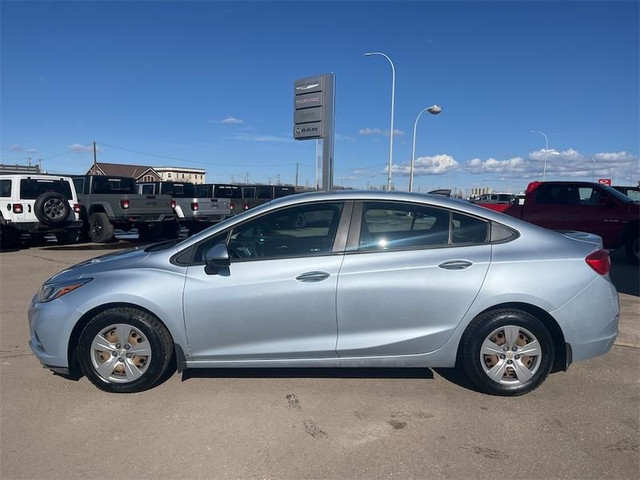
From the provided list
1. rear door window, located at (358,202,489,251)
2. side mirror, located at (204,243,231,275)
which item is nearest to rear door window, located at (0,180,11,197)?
side mirror, located at (204,243,231,275)

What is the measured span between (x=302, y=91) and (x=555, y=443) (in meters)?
14.5

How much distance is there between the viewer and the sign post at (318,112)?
50.5ft

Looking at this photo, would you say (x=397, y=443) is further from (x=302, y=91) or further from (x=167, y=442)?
(x=302, y=91)

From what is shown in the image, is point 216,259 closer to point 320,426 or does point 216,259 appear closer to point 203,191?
point 320,426

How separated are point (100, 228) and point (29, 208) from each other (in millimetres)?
2035

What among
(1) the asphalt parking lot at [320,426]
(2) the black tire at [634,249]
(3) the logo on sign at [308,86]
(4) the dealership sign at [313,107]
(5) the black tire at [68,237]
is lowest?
(1) the asphalt parking lot at [320,426]

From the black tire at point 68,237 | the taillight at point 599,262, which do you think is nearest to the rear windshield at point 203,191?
the black tire at point 68,237

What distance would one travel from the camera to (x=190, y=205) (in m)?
16.2

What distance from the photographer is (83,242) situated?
48.4ft

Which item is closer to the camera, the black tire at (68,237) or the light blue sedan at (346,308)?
the light blue sedan at (346,308)

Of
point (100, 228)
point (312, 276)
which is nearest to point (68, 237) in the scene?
point (100, 228)

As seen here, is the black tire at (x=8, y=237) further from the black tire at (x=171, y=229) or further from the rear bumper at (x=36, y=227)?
the black tire at (x=171, y=229)

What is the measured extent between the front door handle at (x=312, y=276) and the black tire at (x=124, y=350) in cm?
113

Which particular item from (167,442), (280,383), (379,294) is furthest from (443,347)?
(167,442)
